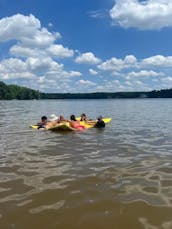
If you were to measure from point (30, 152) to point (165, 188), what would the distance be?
267 inches

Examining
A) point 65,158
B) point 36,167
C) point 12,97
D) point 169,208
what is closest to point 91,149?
point 65,158

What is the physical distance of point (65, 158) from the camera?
12195 mm

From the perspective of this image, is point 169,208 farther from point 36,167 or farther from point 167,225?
point 36,167

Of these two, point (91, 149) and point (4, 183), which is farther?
point (91, 149)

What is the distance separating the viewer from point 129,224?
20.5 feet

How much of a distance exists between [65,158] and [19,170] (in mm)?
2342

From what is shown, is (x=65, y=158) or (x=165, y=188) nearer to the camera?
(x=165, y=188)

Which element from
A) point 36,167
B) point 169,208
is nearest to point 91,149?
point 36,167

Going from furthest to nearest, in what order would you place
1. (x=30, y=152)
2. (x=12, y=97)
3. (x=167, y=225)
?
(x=12, y=97)
(x=30, y=152)
(x=167, y=225)

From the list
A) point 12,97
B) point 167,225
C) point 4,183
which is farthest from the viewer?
→ point 12,97

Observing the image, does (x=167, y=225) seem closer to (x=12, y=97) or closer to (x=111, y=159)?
(x=111, y=159)

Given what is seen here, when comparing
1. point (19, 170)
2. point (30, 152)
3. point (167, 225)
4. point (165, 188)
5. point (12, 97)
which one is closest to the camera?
point (167, 225)

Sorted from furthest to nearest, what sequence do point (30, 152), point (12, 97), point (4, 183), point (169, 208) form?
point (12, 97) → point (30, 152) → point (4, 183) → point (169, 208)

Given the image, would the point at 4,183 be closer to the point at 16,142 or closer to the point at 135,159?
the point at 135,159
